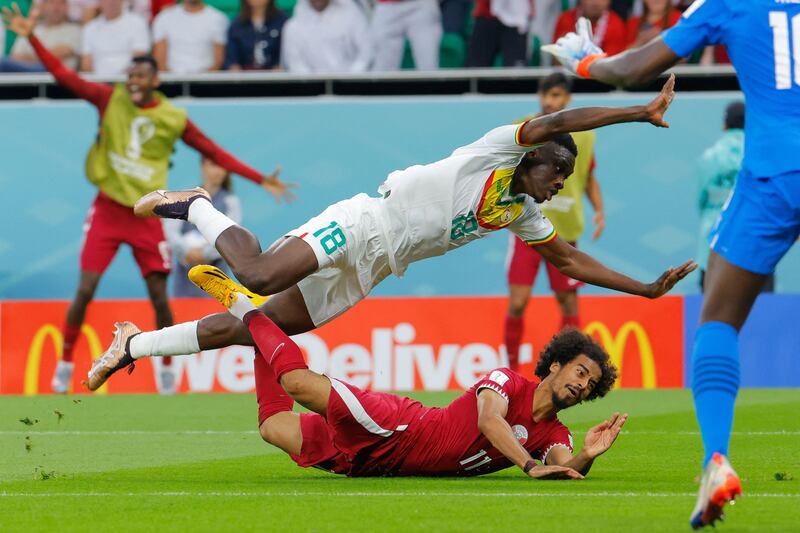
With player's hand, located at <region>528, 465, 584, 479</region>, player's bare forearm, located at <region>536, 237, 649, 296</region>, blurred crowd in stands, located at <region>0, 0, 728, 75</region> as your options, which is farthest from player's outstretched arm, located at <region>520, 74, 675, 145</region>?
blurred crowd in stands, located at <region>0, 0, 728, 75</region>

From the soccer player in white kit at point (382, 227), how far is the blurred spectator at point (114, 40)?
9812 millimetres

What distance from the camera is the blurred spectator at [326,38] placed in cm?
1744

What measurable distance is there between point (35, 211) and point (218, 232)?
9751mm

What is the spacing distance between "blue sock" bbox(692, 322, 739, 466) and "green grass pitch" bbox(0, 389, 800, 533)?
38 centimetres

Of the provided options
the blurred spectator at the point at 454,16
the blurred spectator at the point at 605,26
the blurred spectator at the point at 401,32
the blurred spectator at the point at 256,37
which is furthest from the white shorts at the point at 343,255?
the blurred spectator at the point at 454,16

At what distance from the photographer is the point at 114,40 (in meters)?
17.7

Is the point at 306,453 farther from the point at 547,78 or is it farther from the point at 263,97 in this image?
the point at 263,97

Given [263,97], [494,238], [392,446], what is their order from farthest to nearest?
[263,97]
[494,238]
[392,446]

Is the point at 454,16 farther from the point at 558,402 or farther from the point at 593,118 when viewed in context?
the point at 558,402

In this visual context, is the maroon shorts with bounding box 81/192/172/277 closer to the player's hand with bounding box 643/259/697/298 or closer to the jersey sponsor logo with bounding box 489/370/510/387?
the player's hand with bounding box 643/259/697/298

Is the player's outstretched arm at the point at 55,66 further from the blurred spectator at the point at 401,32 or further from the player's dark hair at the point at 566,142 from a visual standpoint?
the player's dark hair at the point at 566,142

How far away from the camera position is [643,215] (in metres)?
16.7

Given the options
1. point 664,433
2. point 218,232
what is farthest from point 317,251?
point 664,433

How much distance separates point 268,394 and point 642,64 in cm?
289
